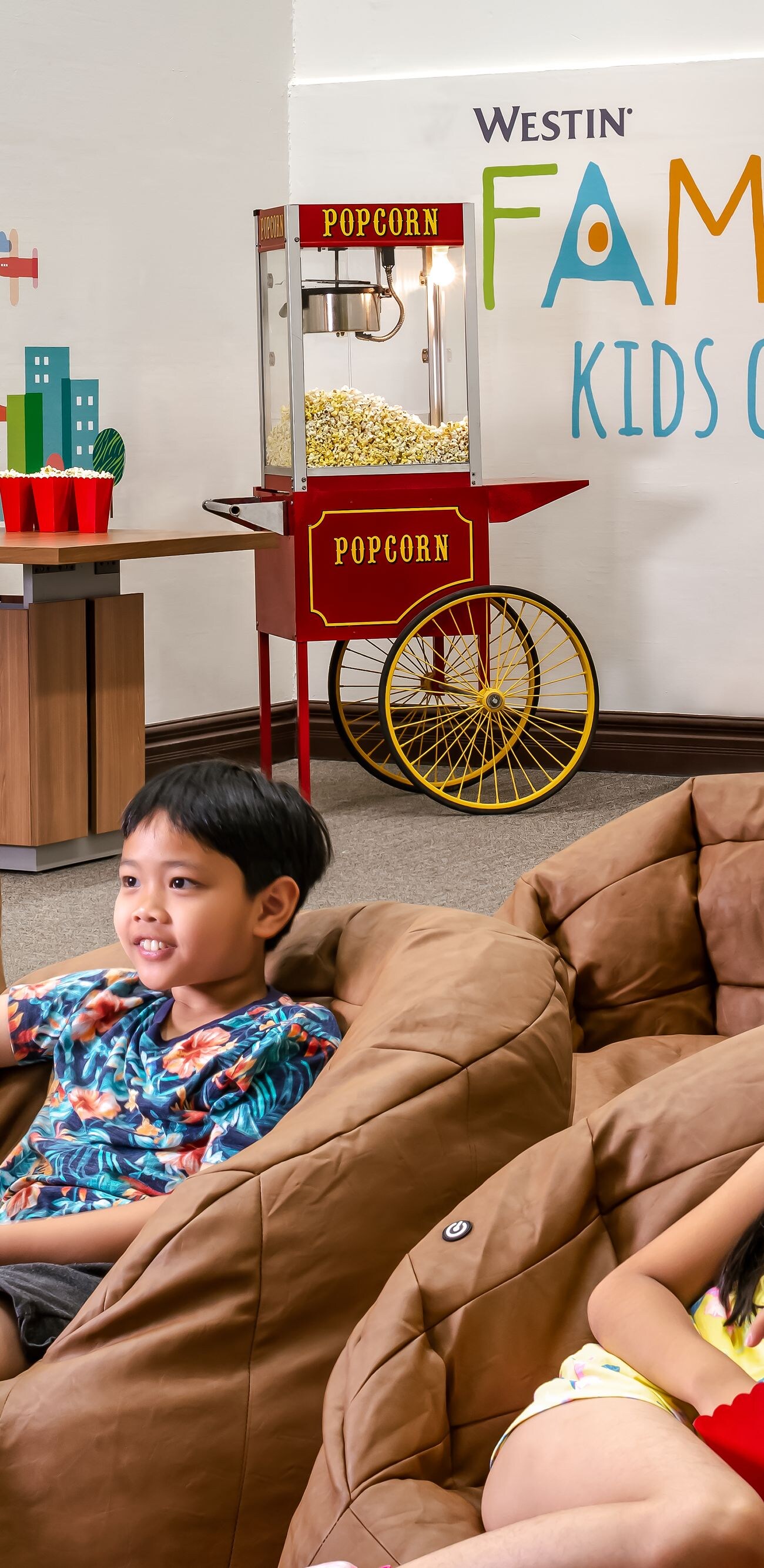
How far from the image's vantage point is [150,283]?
4898mm

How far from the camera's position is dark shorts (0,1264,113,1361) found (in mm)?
1343

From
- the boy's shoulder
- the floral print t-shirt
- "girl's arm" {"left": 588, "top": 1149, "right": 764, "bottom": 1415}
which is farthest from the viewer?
the boy's shoulder

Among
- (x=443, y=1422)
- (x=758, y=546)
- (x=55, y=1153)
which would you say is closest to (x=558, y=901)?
(x=55, y=1153)

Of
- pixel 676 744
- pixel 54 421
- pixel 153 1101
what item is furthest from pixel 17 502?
pixel 153 1101

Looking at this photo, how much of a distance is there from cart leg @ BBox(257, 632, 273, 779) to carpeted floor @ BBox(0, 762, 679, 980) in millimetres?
182

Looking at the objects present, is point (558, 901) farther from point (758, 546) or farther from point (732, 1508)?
point (758, 546)

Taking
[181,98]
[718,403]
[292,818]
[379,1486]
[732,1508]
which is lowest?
[379,1486]

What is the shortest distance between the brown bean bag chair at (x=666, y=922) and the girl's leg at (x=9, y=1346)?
981 mm

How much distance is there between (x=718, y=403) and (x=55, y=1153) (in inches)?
164

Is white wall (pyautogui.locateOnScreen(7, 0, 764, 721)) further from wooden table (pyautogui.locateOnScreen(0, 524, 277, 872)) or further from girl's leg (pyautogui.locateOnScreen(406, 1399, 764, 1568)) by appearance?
girl's leg (pyautogui.locateOnScreen(406, 1399, 764, 1568))

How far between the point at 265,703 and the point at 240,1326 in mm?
3846

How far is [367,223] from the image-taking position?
4.30 meters

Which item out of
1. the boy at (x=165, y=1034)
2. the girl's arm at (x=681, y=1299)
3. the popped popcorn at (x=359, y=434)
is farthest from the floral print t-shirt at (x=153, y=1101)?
the popped popcorn at (x=359, y=434)

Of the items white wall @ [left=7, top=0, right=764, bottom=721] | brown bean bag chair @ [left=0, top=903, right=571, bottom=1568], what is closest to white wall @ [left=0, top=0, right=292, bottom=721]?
white wall @ [left=7, top=0, right=764, bottom=721]
